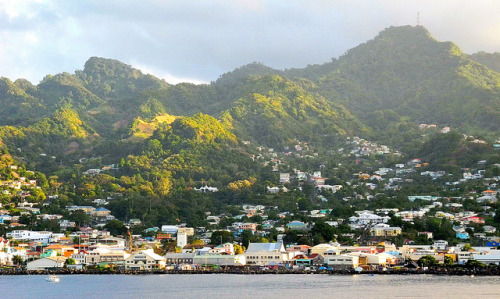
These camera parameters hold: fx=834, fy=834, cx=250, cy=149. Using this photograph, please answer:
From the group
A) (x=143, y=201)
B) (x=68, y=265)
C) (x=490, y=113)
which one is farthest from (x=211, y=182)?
(x=490, y=113)

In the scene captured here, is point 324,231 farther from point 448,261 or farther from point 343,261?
point 448,261

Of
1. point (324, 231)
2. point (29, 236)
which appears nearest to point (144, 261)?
point (29, 236)

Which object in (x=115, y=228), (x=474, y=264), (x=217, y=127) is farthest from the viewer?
(x=217, y=127)

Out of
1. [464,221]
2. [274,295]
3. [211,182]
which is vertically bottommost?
[274,295]

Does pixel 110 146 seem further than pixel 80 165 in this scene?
Yes

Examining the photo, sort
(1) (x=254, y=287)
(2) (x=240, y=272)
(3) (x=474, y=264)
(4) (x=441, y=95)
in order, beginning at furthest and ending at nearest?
1. (4) (x=441, y=95)
2. (2) (x=240, y=272)
3. (3) (x=474, y=264)
4. (1) (x=254, y=287)

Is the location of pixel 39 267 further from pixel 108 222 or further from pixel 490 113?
pixel 490 113
